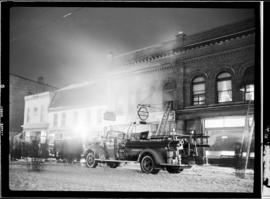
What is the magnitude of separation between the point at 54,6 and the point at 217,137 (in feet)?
18.6

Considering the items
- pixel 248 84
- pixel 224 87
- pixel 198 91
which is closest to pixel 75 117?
pixel 198 91

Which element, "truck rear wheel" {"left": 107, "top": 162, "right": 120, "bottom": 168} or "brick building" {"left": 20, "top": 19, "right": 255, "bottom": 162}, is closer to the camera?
"brick building" {"left": 20, "top": 19, "right": 255, "bottom": 162}

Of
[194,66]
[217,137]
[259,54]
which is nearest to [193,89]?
[194,66]

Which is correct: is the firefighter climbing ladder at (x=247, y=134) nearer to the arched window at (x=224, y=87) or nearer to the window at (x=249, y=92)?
the window at (x=249, y=92)

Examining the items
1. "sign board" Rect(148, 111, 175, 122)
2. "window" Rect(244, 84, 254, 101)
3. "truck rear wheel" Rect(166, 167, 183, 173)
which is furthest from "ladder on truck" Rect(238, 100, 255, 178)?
"sign board" Rect(148, 111, 175, 122)

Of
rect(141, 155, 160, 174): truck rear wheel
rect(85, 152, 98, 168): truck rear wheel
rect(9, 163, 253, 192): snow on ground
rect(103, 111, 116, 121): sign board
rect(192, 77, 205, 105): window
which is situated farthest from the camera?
rect(85, 152, 98, 168): truck rear wheel

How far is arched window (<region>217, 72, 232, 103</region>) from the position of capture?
9.98m

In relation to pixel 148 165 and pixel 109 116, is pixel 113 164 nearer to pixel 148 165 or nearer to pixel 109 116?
pixel 148 165

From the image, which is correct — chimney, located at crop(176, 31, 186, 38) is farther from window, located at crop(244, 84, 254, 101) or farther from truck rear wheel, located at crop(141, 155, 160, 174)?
truck rear wheel, located at crop(141, 155, 160, 174)

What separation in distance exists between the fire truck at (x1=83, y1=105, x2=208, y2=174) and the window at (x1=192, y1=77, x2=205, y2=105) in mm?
Answer: 853

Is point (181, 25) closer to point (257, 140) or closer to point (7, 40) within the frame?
point (257, 140)

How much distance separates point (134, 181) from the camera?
372 inches

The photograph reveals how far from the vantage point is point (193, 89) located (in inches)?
420

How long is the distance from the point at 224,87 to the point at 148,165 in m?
3.10
